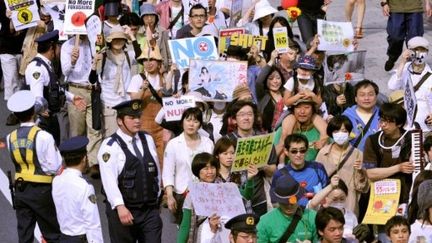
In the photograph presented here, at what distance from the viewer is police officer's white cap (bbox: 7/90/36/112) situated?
1307 centimetres

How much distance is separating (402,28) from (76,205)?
8251mm

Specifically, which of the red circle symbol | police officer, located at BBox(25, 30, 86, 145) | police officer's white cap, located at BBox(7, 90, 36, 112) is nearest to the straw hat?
the red circle symbol

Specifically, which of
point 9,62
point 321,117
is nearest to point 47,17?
point 9,62

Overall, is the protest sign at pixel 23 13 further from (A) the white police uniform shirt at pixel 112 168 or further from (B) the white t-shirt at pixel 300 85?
(A) the white police uniform shirt at pixel 112 168

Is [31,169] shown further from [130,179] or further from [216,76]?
[216,76]

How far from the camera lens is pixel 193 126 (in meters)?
13.6

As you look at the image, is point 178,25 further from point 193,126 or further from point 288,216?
point 288,216

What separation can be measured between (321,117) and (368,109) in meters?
0.51

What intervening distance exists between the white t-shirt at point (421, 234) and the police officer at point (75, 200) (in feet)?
8.92

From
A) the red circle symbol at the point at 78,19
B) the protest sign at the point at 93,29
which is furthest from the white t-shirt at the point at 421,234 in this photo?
the red circle symbol at the point at 78,19

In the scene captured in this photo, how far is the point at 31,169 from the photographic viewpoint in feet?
42.7

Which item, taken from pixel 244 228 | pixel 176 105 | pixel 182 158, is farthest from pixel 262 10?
pixel 244 228

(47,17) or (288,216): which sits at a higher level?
(47,17)

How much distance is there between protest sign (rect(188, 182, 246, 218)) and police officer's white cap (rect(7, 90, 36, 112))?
2114 millimetres
